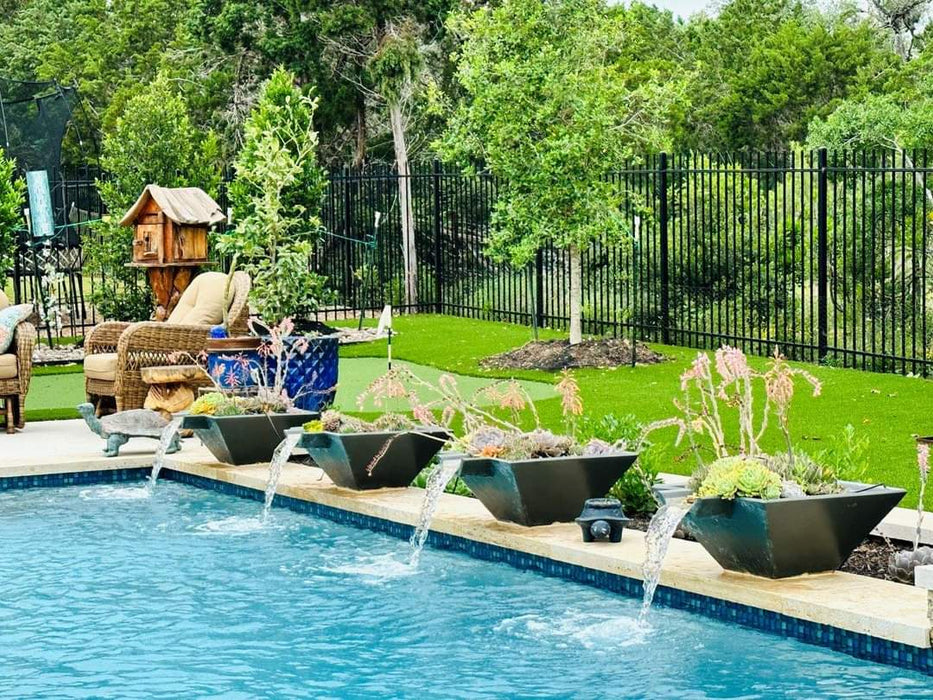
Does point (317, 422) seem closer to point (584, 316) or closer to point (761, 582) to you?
point (761, 582)

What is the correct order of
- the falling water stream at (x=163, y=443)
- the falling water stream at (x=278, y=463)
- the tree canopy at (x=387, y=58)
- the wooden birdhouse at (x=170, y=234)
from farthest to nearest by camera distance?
the tree canopy at (x=387, y=58)
the wooden birdhouse at (x=170, y=234)
the falling water stream at (x=163, y=443)
the falling water stream at (x=278, y=463)

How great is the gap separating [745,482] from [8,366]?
730 cm

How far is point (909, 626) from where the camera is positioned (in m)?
5.37

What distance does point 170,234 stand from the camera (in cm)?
1392

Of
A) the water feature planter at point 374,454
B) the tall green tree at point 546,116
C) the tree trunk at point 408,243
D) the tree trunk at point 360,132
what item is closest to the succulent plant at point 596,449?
the water feature planter at point 374,454

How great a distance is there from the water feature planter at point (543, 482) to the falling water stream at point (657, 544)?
99 cm

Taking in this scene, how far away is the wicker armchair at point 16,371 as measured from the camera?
11.6 m

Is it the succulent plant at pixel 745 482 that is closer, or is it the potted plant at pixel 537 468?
the succulent plant at pixel 745 482

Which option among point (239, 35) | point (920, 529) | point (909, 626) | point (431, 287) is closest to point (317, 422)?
point (920, 529)

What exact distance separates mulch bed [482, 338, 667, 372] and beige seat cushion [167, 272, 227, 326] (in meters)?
3.71

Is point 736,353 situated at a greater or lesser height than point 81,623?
greater

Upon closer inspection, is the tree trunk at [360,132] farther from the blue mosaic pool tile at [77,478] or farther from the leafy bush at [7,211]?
the blue mosaic pool tile at [77,478]

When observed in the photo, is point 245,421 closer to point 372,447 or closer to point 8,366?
point 372,447

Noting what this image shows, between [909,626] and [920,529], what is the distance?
1.39 meters
